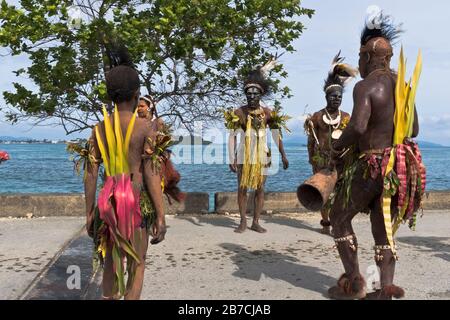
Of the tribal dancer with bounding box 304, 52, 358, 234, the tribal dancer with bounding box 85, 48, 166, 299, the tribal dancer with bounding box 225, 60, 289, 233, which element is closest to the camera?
the tribal dancer with bounding box 85, 48, 166, 299

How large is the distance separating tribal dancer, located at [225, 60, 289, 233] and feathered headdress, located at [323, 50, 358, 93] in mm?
942

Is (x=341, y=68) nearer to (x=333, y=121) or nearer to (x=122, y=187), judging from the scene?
(x=333, y=121)

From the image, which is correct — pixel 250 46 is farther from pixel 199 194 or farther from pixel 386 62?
pixel 386 62

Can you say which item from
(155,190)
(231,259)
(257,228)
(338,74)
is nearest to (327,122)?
(338,74)

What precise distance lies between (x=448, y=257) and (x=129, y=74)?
4185 millimetres

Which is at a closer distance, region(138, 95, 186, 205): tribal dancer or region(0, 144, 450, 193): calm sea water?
region(138, 95, 186, 205): tribal dancer

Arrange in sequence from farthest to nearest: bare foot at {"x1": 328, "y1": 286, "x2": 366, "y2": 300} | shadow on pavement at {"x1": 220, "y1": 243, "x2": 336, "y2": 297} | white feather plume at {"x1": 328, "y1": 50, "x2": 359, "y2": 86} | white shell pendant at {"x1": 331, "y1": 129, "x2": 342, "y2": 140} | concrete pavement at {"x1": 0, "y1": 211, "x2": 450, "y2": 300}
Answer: white shell pendant at {"x1": 331, "y1": 129, "x2": 342, "y2": 140}
white feather plume at {"x1": 328, "y1": 50, "x2": 359, "y2": 86}
shadow on pavement at {"x1": 220, "y1": 243, "x2": 336, "y2": 297}
concrete pavement at {"x1": 0, "y1": 211, "x2": 450, "y2": 300}
bare foot at {"x1": 328, "y1": 286, "x2": 366, "y2": 300}

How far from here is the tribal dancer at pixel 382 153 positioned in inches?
153

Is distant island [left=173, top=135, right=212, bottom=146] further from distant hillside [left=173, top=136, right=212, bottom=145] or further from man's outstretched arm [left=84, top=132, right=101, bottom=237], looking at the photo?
man's outstretched arm [left=84, top=132, right=101, bottom=237]

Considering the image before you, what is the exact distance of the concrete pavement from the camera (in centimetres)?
456

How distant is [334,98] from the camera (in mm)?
6883

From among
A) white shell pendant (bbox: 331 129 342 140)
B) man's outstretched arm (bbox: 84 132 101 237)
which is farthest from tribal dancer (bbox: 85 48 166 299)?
white shell pendant (bbox: 331 129 342 140)

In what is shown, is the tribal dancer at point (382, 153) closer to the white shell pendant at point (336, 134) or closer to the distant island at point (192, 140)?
the white shell pendant at point (336, 134)

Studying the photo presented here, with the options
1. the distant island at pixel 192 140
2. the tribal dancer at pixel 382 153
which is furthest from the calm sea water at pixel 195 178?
the tribal dancer at pixel 382 153
